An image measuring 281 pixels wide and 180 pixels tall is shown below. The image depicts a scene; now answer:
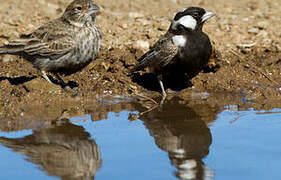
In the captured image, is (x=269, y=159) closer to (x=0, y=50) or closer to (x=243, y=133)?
(x=243, y=133)

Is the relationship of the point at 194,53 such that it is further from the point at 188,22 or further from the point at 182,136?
the point at 182,136

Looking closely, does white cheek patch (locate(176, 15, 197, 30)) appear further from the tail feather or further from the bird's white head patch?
the tail feather

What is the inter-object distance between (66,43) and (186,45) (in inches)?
63.5

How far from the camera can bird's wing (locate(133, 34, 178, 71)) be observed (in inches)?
282

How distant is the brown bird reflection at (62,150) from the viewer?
14.5ft

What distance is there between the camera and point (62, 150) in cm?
493

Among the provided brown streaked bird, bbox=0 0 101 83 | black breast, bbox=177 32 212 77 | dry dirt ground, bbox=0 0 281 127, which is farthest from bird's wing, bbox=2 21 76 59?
black breast, bbox=177 32 212 77

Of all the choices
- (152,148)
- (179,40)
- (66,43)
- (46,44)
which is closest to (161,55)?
(179,40)

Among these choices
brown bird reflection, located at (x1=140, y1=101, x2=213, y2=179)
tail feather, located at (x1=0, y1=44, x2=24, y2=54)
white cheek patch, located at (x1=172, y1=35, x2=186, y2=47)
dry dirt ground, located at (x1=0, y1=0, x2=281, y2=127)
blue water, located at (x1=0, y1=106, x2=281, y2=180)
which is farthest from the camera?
tail feather, located at (x1=0, y1=44, x2=24, y2=54)

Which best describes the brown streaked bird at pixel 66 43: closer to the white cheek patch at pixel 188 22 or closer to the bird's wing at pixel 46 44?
the bird's wing at pixel 46 44

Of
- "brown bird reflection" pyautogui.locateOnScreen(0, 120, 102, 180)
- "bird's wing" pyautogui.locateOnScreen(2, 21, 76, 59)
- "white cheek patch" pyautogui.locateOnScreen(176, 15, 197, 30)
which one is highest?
"white cheek patch" pyautogui.locateOnScreen(176, 15, 197, 30)

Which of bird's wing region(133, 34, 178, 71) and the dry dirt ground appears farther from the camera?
bird's wing region(133, 34, 178, 71)

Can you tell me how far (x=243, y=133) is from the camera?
17.9 ft

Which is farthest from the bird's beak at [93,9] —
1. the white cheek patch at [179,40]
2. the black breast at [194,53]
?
the black breast at [194,53]
